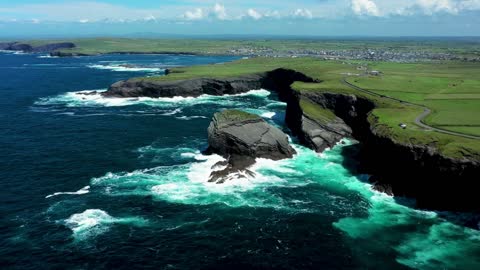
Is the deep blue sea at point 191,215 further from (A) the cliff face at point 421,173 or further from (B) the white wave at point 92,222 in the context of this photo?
(A) the cliff face at point 421,173

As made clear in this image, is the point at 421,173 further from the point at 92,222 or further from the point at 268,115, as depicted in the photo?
the point at 268,115

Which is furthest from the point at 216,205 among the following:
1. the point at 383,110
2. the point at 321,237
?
the point at 383,110

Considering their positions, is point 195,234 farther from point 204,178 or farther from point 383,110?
point 383,110

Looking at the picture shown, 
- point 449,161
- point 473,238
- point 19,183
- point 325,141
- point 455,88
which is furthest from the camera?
point 455,88

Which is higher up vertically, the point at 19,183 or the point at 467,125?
the point at 467,125

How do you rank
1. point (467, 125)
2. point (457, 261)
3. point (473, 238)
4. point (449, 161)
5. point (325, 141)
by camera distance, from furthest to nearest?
point (325, 141) < point (467, 125) < point (449, 161) < point (473, 238) < point (457, 261)

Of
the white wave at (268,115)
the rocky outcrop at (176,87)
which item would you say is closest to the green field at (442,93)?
the white wave at (268,115)

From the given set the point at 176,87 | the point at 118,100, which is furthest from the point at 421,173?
the point at 118,100
